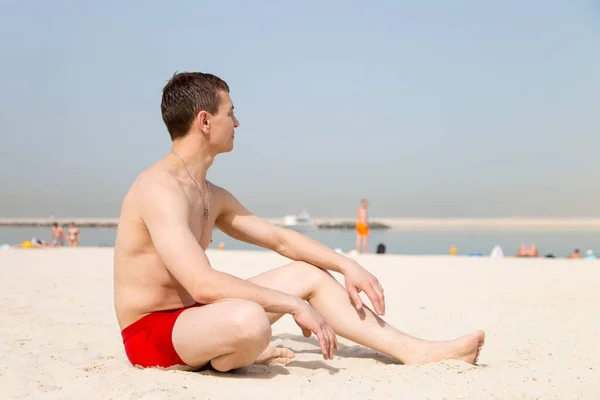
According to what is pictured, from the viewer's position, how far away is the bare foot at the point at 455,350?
345 cm

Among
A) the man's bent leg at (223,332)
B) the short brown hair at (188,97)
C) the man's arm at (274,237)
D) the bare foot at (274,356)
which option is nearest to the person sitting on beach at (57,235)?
the man's arm at (274,237)

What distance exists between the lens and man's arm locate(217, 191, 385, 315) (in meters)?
3.53

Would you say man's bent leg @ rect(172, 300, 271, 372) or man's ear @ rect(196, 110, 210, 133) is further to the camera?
man's ear @ rect(196, 110, 210, 133)

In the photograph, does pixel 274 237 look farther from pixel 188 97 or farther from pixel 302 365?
pixel 188 97

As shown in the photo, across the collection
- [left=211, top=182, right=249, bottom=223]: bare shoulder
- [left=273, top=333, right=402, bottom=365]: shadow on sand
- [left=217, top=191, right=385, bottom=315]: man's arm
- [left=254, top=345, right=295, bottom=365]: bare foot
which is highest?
[left=211, top=182, right=249, bottom=223]: bare shoulder

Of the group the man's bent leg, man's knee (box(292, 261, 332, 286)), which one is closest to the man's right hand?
the man's bent leg

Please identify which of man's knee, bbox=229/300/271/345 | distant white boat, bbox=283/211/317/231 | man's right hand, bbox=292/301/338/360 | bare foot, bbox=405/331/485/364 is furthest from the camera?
distant white boat, bbox=283/211/317/231

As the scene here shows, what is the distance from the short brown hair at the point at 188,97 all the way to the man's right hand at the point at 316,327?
3.65ft

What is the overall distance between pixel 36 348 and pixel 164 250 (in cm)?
166

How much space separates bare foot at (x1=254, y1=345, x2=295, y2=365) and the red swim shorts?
1.91 ft

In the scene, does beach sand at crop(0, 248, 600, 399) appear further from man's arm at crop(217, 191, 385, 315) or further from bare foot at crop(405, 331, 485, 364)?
man's arm at crop(217, 191, 385, 315)

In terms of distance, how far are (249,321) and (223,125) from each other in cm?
104

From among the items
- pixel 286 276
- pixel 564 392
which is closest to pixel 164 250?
pixel 286 276

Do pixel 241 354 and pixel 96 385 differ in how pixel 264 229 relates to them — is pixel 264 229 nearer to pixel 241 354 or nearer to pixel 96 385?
pixel 241 354
